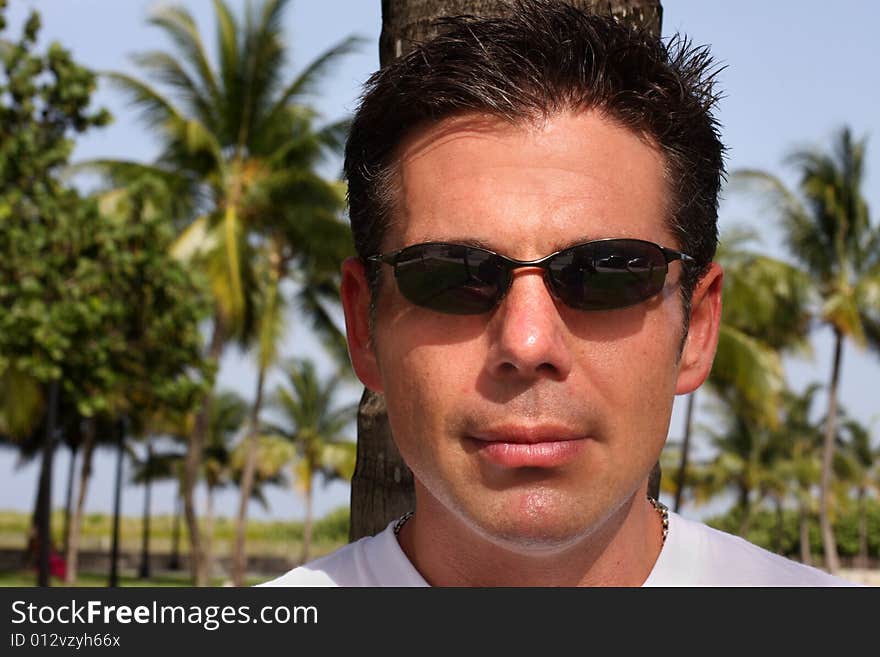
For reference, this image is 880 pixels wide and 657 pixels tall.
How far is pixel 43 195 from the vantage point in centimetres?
1322

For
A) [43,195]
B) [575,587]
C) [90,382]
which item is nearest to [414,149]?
[575,587]

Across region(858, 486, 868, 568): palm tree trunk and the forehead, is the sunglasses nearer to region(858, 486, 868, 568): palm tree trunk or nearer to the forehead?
the forehead

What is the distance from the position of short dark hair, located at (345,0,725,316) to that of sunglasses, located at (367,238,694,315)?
140 mm

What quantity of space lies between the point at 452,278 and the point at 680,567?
29.6 inches

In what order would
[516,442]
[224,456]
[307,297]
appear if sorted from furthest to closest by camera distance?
1. [224,456]
2. [307,297]
3. [516,442]

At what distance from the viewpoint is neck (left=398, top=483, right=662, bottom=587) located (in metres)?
1.80

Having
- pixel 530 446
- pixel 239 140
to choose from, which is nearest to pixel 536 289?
pixel 530 446

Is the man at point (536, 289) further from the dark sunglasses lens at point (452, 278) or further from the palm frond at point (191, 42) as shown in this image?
the palm frond at point (191, 42)

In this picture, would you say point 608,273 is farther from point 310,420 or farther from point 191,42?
point 310,420

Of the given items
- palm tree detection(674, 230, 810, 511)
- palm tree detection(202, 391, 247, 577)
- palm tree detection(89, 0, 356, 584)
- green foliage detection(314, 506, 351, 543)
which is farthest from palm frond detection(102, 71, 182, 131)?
green foliage detection(314, 506, 351, 543)

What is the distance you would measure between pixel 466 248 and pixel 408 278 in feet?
0.43

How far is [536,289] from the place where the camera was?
65.0 inches
